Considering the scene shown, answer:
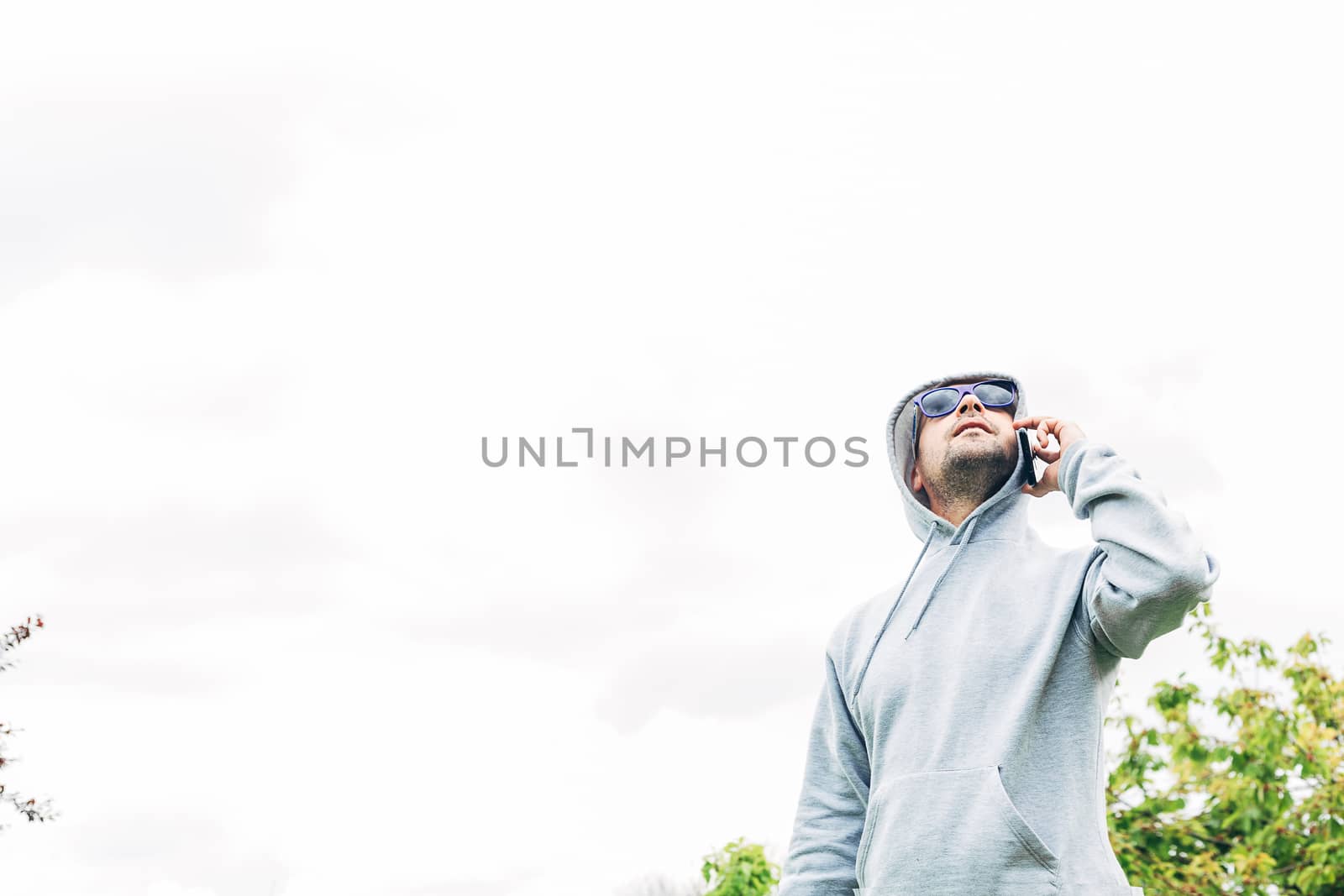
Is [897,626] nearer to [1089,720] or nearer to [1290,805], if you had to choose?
[1089,720]

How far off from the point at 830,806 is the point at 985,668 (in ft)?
1.85

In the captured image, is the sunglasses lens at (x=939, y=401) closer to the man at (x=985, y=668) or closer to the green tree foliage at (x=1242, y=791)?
the man at (x=985, y=668)

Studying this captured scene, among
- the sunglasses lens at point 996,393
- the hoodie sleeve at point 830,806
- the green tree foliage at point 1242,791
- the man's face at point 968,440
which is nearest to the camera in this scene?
the hoodie sleeve at point 830,806

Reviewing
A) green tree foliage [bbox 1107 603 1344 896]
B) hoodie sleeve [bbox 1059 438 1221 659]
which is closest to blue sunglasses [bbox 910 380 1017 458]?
hoodie sleeve [bbox 1059 438 1221 659]

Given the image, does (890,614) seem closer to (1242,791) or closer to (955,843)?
(955,843)

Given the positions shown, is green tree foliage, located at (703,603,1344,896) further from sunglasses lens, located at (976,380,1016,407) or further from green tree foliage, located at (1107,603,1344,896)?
sunglasses lens, located at (976,380,1016,407)

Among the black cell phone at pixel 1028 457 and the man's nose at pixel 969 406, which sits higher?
the man's nose at pixel 969 406

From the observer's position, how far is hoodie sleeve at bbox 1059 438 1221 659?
307 cm

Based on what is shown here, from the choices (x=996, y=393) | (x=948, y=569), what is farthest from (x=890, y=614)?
(x=996, y=393)

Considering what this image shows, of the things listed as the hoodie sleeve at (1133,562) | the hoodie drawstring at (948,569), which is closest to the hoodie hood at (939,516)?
the hoodie drawstring at (948,569)

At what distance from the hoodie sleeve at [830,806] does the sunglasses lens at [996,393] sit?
0.82m

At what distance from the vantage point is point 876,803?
3336 mm

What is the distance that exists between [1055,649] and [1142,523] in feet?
1.15

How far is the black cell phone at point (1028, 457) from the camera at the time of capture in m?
3.63
